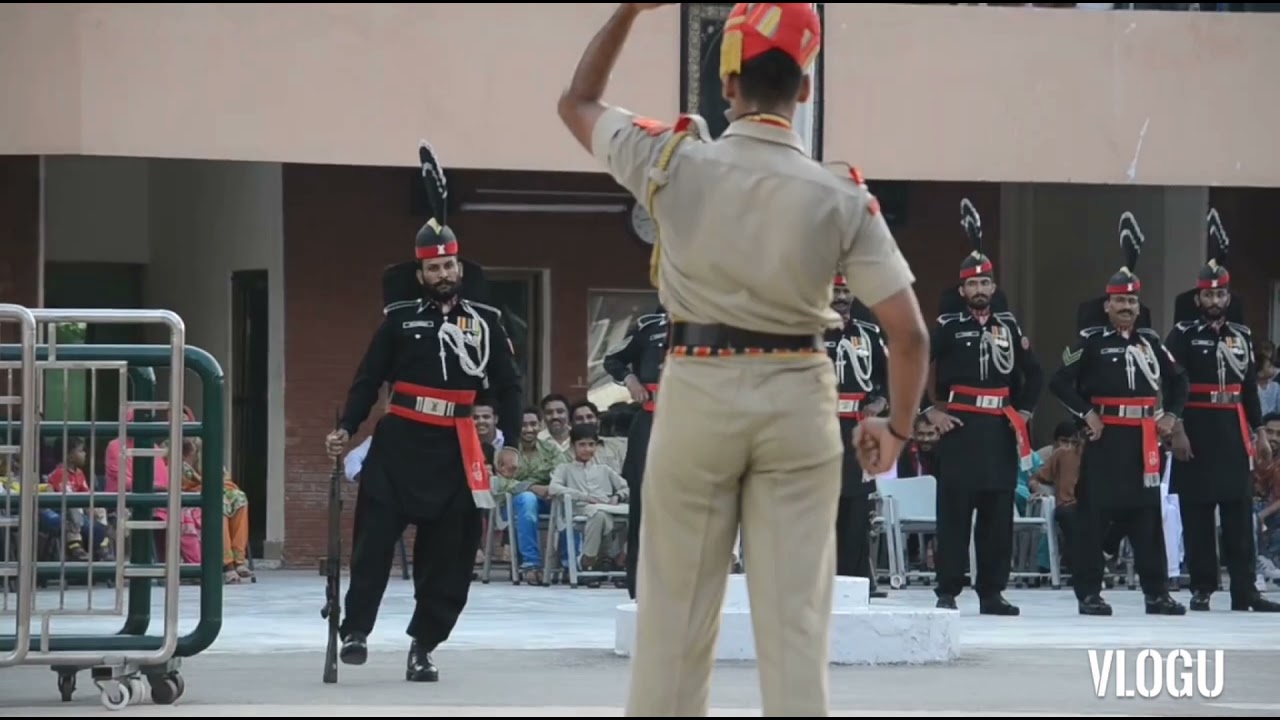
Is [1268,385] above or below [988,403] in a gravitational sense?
above

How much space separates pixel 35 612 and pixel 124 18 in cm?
906

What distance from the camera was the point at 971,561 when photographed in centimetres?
1842

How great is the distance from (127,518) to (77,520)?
135 cm

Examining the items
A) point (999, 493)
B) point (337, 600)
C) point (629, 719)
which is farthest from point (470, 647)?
point (629, 719)

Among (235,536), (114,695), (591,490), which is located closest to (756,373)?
(114,695)

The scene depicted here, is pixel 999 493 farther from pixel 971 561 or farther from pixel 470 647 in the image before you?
pixel 470 647

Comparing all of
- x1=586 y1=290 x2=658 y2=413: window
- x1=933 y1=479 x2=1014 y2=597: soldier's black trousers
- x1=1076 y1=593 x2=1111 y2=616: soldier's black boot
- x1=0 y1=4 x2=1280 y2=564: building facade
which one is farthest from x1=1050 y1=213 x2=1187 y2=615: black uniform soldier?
x1=586 y1=290 x2=658 y2=413: window

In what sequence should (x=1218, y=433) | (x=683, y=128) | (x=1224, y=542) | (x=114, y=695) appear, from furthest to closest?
(x=1224, y=542)
(x=1218, y=433)
(x=114, y=695)
(x=683, y=128)

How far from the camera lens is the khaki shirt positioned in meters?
6.27

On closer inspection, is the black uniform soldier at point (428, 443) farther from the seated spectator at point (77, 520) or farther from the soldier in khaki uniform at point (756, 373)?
the soldier in khaki uniform at point (756, 373)

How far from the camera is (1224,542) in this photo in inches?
653

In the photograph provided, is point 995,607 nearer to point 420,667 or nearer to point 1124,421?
point 1124,421

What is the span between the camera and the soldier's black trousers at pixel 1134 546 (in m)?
15.7

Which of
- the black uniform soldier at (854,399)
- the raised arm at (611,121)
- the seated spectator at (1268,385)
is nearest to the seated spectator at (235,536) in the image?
the black uniform soldier at (854,399)
